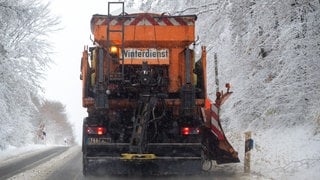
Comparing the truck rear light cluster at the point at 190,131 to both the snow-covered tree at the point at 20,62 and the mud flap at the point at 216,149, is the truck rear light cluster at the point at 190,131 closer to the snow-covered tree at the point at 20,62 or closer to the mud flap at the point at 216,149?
the mud flap at the point at 216,149

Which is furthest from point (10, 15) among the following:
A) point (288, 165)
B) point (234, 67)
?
point (288, 165)

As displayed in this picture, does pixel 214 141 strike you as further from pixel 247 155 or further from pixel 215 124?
pixel 247 155

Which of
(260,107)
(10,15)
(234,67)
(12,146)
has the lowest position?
(12,146)

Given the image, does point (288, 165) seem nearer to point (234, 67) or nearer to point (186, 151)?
point (186, 151)

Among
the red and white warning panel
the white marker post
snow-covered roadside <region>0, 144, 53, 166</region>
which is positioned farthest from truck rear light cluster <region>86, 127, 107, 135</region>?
snow-covered roadside <region>0, 144, 53, 166</region>

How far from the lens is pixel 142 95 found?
9.56m

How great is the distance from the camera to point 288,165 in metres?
10.3

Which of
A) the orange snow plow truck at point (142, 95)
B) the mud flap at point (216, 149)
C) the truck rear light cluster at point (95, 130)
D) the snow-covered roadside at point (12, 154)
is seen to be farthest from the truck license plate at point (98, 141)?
the snow-covered roadside at point (12, 154)

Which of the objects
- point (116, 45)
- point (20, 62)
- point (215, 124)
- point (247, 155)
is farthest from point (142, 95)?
point (20, 62)

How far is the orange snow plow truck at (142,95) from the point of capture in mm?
9602

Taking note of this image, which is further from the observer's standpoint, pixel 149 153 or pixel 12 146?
pixel 12 146

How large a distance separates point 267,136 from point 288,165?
195 inches

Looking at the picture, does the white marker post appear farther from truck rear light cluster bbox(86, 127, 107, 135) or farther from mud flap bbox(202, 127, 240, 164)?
truck rear light cluster bbox(86, 127, 107, 135)

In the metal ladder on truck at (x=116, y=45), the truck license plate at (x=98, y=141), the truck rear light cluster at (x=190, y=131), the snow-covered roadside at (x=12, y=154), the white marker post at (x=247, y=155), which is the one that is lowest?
the snow-covered roadside at (x=12, y=154)
